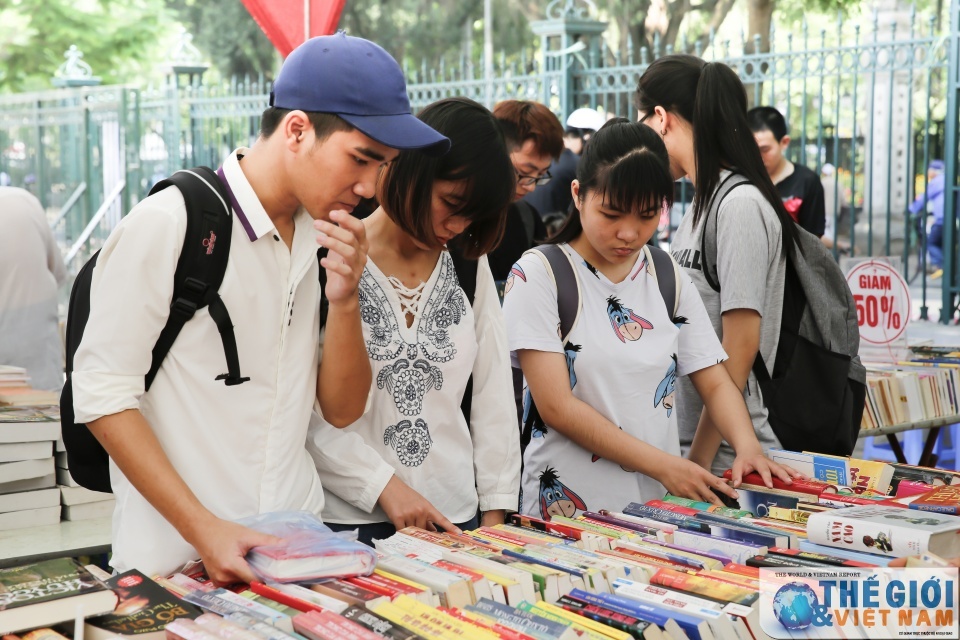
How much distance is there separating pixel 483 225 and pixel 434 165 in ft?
0.63

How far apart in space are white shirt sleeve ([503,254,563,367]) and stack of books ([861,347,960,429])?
2.19 meters

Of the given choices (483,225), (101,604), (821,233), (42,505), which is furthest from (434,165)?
(821,233)

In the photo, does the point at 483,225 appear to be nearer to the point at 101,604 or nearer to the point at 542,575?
the point at 542,575

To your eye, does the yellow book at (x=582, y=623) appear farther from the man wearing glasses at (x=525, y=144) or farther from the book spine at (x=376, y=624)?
the man wearing glasses at (x=525, y=144)

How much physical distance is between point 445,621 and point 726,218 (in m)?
1.64

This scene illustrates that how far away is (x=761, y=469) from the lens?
2.46 metres

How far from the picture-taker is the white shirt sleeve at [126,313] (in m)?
1.69

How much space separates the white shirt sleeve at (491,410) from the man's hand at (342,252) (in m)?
0.52

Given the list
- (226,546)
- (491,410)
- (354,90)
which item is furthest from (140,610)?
(491,410)

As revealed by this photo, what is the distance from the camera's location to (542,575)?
1655mm

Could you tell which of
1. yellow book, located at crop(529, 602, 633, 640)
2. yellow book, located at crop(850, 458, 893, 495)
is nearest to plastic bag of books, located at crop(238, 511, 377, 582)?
yellow book, located at crop(529, 602, 633, 640)

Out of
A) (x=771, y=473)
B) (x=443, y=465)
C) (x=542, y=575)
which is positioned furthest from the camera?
(x=771, y=473)

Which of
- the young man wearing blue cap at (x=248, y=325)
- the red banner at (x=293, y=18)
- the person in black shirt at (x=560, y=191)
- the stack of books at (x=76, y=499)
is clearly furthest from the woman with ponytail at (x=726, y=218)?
the person in black shirt at (x=560, y=191)

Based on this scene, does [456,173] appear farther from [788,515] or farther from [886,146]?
[886,146]
